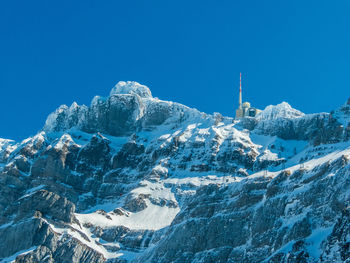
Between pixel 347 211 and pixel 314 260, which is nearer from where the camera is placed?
pixel 347 211

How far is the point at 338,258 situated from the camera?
166m

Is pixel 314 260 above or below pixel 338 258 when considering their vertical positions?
above

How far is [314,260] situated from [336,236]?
31185 millimetres

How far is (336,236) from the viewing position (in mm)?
170000

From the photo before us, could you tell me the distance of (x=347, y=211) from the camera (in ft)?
567

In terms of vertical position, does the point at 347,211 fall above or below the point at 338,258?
above

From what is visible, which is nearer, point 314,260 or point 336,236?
point 336,236

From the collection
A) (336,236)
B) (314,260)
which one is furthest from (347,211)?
(314,260)

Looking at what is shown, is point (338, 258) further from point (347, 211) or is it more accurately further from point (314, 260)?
point (314, 260)

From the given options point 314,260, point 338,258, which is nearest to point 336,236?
point 338,258

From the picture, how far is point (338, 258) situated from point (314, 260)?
34718 mm

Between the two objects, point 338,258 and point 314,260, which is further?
point 314,260

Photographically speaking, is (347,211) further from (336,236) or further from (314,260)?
(314,260)
